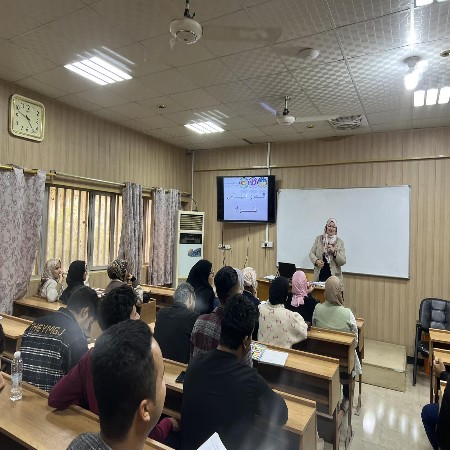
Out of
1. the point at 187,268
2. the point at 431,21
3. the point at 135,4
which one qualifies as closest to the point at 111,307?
the point at 135,4

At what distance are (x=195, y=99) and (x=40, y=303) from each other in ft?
9.60

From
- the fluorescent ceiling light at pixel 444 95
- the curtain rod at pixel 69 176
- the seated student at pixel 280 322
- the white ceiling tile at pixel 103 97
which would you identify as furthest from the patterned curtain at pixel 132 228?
the fluorescent ceiling light at pixel 444 95

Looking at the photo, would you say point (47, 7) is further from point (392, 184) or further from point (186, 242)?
point (392, 184)

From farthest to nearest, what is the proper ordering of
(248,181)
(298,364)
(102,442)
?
(248,181) < (298,364) < (102,442)

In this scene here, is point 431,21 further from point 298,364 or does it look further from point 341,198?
point 341,198

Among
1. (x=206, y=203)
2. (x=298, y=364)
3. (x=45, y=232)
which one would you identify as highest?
(x=206, y=203)

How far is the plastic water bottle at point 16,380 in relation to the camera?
1.58 m

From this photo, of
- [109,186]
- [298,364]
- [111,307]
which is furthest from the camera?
[109,186]

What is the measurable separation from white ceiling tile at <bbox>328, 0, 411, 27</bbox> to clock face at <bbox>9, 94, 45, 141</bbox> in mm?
3388

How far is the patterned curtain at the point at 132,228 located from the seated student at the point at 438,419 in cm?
395

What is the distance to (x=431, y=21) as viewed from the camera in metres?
2.36

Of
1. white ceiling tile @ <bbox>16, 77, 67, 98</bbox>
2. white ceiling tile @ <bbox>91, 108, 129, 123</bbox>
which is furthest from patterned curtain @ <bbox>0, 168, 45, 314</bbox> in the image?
white ceiling tile @ <bbox>91, 108, 129, 123</bbox>

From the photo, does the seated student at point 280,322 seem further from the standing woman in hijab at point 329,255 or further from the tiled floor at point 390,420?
the standing woman in hijab at point 329,255

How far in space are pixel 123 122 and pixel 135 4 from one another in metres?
2.84
